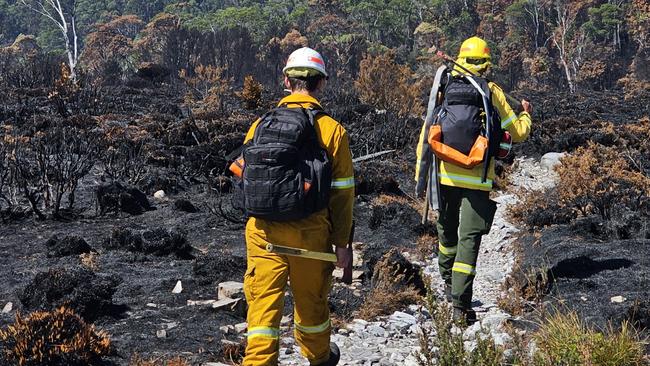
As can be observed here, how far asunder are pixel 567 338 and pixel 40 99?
16.5 m

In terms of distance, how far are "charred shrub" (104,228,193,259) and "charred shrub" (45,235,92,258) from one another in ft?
0.98

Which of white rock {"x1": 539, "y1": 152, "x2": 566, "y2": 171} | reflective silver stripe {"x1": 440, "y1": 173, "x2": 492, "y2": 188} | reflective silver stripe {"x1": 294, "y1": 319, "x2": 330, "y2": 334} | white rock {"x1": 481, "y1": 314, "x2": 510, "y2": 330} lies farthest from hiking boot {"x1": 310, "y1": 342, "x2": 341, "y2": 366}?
white rock {"x1": 539, "y1": 152, "x2": 566, "y2": 171}

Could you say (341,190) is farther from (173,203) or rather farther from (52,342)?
(173,203)

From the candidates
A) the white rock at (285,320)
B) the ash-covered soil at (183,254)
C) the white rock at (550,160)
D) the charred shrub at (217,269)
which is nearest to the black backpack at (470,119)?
the ash-covered soil at (183,254)

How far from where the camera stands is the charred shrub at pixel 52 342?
11.8ft

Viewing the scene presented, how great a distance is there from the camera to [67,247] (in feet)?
20.8

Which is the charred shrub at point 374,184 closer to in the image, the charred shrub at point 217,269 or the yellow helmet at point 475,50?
the charred shrub at point 217,269

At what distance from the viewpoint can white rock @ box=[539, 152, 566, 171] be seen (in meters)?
11.4

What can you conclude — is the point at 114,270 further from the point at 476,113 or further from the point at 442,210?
the point at 476,113

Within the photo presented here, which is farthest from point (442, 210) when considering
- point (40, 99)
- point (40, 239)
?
point (40, 99)

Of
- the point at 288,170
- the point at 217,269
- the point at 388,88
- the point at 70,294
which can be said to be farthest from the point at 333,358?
the point at 388,88

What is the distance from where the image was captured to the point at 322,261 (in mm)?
3115

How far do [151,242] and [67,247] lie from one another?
76 cm

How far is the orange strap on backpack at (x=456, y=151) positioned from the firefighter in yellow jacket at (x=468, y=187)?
0.05m
